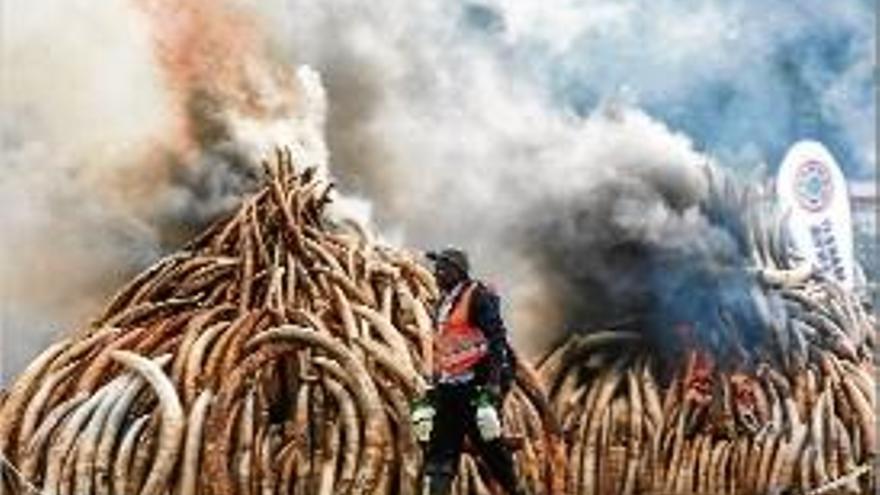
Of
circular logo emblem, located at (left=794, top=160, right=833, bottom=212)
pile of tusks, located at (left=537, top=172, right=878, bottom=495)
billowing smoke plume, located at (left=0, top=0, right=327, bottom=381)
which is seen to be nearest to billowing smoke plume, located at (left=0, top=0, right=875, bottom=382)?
billowing smoke plume, located at (left=0, top=0, right=327, bottom=381)

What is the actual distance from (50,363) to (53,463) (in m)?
0.33

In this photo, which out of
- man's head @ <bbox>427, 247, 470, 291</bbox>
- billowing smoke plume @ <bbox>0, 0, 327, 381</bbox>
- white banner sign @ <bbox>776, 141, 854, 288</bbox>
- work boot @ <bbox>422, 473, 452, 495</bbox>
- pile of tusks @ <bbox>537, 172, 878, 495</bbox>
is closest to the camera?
billowing smoke plume @ <bbox>0, 0, 327, 381</bbox>

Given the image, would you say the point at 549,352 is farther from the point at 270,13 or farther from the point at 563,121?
the point at 270,13

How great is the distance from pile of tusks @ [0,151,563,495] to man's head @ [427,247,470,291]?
0.17 ft

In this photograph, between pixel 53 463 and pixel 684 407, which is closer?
pixel 53 463

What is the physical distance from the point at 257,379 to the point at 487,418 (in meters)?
0.80

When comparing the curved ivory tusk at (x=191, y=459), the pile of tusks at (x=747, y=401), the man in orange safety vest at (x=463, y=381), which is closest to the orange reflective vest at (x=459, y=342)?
the man in orange safety vest at (x=463, y=381)

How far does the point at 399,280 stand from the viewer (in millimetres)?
7445

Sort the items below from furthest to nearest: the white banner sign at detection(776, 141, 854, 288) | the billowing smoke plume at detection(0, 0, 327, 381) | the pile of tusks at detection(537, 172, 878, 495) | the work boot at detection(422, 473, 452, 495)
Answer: the white banner sign at detection(776, 141, 854, 288), the pile of tusks at detection(537, 172, 878, 495), the work boot at detection(422, 473, 452, 495), the billowing smoke plume at detection(0, 0, 327, 381)

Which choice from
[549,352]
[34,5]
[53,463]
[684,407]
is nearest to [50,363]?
[53,463]

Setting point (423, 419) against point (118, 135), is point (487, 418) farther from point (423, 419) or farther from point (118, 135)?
point (118, 135)

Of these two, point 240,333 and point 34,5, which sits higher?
point 34,5

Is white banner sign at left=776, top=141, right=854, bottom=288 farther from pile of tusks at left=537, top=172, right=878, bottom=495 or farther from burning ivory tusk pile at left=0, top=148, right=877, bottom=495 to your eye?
burning ivory tusk pile at left=0, top=148, right=877, bottom=495

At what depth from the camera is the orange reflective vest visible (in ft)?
24.3
